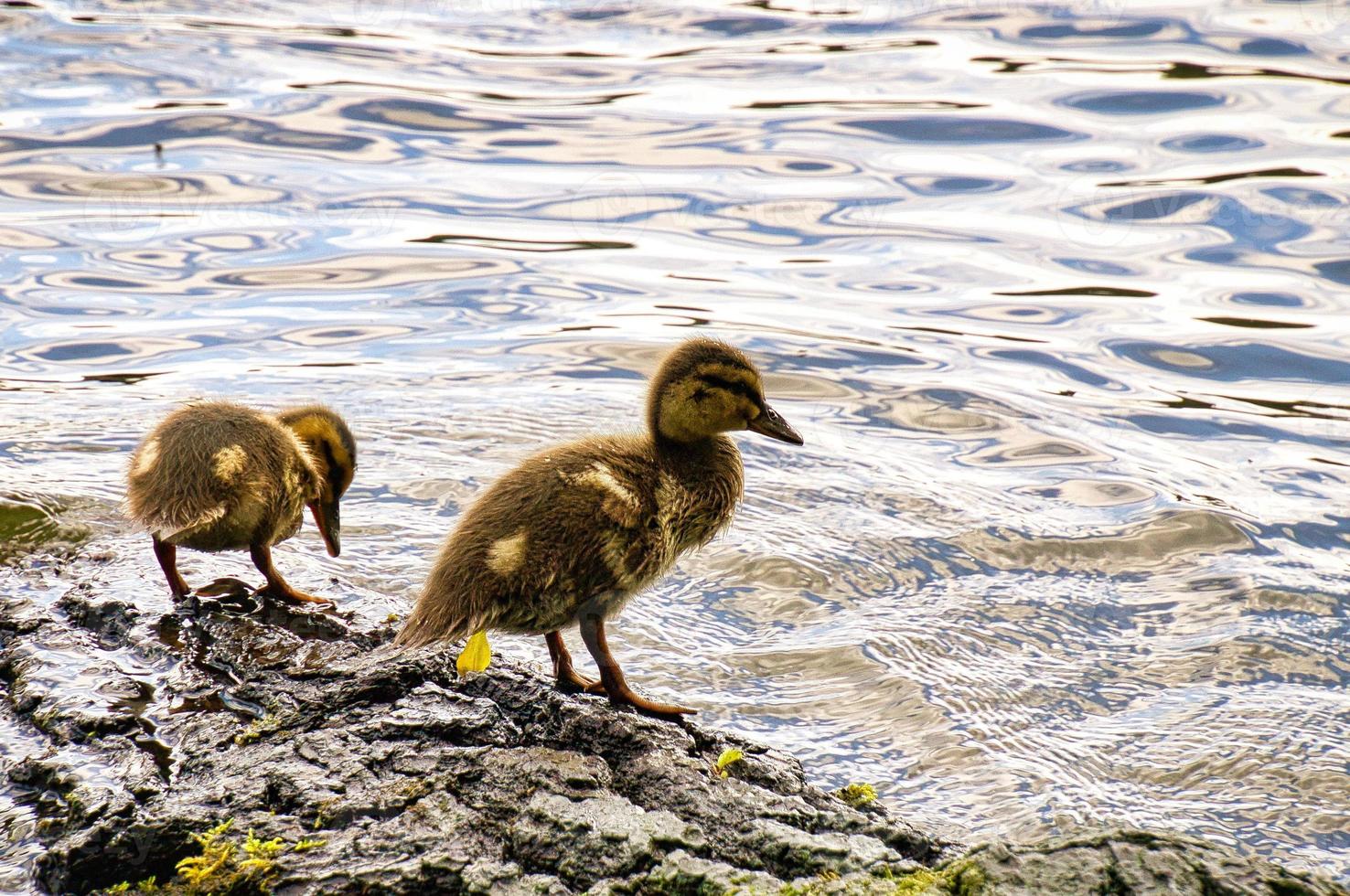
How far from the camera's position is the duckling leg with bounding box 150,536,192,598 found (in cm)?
542

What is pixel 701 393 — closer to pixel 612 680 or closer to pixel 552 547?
pixel 552 547

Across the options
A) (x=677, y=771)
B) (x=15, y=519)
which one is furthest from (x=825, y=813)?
(x=15, y=519)

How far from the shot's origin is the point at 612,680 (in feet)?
15.1

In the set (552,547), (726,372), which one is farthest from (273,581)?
(726,372)

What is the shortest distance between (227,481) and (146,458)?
0.43 metres

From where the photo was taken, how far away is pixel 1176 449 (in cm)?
823

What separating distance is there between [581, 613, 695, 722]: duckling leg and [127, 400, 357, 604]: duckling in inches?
55.7

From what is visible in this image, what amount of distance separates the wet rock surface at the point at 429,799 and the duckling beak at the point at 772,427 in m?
1.25

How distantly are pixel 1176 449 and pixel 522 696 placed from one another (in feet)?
16.4

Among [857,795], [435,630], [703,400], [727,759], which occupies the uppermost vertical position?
[703,400]

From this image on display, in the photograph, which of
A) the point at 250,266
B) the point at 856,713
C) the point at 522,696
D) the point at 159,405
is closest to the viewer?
the point at 522,696

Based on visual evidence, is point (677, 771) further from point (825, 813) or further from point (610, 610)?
point (610, 610)

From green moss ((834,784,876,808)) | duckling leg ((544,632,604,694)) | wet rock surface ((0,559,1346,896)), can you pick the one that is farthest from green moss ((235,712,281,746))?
green moss ((834,784,876,808))

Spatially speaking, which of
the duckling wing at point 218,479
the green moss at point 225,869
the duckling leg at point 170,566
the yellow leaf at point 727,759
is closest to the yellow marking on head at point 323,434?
the duckling wing at point 218,479
